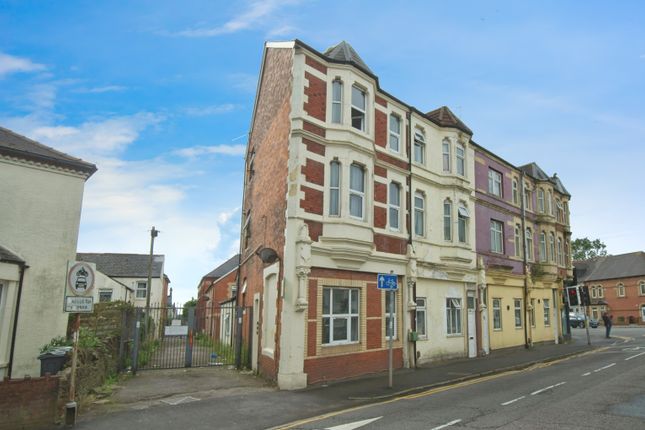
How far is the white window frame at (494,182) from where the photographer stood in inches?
938

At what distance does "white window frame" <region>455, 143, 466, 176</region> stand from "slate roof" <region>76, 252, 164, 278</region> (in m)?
32.1

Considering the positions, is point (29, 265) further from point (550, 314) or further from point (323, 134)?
point (550, 314)

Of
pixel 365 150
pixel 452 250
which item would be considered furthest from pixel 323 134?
pixel 452 250

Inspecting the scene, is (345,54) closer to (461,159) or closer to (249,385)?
(461,159)

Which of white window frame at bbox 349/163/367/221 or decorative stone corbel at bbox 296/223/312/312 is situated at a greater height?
white window frame at bbox 349/163/367/221

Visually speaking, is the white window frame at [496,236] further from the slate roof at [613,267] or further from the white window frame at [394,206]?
the slate roof at [613,267]

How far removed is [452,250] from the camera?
19281 mm

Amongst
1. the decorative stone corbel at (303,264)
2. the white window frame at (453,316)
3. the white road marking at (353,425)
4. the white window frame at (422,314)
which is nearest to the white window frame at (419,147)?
the white window frame at (422,314)

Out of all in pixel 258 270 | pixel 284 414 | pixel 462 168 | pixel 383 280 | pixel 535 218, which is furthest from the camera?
pixel 535 218

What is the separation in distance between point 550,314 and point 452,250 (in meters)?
13.1

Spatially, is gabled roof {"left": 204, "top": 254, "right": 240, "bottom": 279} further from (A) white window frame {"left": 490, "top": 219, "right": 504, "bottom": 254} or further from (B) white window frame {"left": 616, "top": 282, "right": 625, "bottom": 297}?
(B) white window frame {"left": 616, "top": 282, "right": 625, "bottom": 297}

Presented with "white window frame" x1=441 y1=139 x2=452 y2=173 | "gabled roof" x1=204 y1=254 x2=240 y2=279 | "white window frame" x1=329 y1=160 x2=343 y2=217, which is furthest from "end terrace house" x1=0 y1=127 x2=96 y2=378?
"gabled roof" x1=204 y1=254 x2=240 y2=279

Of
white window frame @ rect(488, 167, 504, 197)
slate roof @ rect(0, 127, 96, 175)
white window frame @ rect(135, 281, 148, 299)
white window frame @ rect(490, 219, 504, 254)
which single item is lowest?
white window frame @ rect(135, 281, 148, 299)

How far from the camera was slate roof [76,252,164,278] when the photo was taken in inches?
1609
